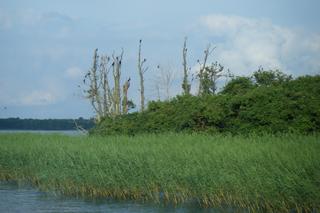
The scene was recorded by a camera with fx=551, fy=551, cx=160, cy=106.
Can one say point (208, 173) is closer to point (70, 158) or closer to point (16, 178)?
point (70, 158)

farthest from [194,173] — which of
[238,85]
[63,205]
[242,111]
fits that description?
[238,85]

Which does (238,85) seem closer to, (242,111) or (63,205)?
(242,111)

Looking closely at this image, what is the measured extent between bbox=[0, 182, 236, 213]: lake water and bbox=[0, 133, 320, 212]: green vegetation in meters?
0.31

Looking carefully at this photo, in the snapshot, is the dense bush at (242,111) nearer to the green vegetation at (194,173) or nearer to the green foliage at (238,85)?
the green foliage at (238,85)

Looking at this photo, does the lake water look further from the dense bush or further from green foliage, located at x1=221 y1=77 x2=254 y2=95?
green foliage, located at x1=221 y1=77 x2=254 y2=95

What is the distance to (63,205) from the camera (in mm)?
12562

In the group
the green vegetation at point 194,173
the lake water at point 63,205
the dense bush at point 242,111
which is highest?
the dense bush at point 242,111

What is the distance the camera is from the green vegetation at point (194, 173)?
9781 millimetres

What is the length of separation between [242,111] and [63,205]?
10.4 m

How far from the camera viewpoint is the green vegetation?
385 inches

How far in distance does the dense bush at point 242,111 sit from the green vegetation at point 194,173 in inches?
202

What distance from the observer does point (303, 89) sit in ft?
68.7

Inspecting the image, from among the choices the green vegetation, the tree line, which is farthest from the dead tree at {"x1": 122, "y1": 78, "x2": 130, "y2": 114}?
the green vegetation

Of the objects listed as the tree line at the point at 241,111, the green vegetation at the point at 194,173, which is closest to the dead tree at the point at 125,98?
the tree line at the point at 241,111
